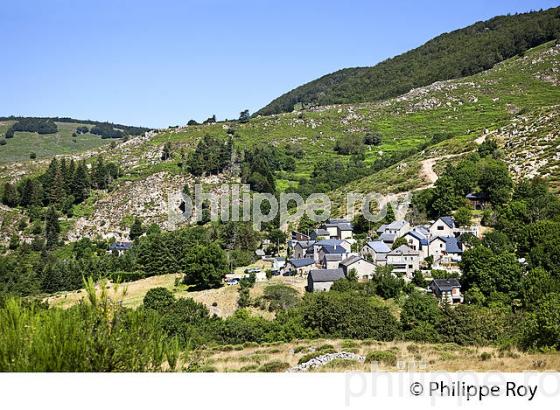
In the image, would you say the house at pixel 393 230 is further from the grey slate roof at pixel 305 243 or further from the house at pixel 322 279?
the house at pixel 322 279

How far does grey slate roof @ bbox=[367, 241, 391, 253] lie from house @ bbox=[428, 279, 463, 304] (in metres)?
6.62

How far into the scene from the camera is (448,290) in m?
30.4

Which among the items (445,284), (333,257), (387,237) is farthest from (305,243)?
(445,284)

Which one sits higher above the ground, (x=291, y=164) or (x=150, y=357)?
(x=291, y=164)

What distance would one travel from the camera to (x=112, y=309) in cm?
712

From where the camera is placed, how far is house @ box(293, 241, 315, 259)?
4212cm

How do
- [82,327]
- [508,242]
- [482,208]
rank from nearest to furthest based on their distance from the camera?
[82,327] < [508,242] < [482,208]

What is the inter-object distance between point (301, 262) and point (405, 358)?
25049mm

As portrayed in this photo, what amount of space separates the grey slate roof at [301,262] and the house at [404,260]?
607 cm

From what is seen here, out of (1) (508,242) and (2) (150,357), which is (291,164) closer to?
(1) (508,242)

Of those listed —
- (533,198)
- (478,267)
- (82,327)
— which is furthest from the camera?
(533,198)

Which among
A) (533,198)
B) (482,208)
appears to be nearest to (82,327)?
(533,198)

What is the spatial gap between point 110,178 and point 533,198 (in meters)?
56.6

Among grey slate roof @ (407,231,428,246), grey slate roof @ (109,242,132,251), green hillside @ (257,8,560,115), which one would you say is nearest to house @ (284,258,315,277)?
grey slate roof @ (407,231,428,246)
